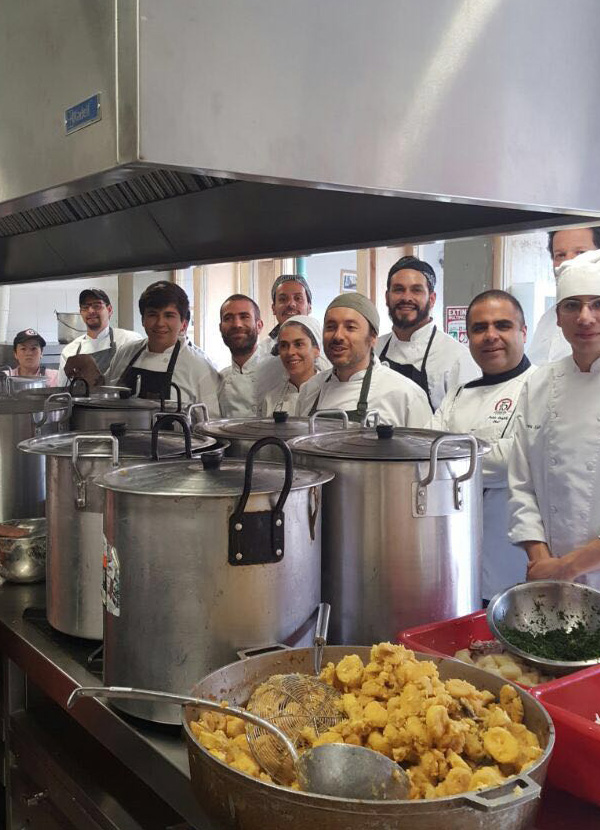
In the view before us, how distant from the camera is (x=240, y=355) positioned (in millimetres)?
3762

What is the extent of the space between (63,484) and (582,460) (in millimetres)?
1315

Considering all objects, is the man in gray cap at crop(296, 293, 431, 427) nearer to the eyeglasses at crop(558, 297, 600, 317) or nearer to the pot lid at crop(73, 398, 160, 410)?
the pot lid at crop(73, 398, 160, 410)

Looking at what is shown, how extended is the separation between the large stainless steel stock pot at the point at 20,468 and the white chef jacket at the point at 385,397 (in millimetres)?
1012

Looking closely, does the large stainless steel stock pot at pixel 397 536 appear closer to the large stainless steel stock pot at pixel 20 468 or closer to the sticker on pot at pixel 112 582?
the sticker on pot at pixel 112 582

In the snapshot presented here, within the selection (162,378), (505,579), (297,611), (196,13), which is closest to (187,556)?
(297,611)

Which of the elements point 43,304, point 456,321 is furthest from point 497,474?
point 43,304

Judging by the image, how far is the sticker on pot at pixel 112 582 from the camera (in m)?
1.22

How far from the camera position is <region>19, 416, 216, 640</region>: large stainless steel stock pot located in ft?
4.84

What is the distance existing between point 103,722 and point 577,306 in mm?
1498

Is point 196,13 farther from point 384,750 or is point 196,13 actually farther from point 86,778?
point 86,778

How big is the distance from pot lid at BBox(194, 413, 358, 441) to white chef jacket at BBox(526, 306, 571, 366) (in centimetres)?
179

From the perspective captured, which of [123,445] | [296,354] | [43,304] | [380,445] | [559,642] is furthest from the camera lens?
[43,304]

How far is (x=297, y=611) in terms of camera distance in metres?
1.24

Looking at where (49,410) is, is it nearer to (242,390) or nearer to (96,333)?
(242,390)
